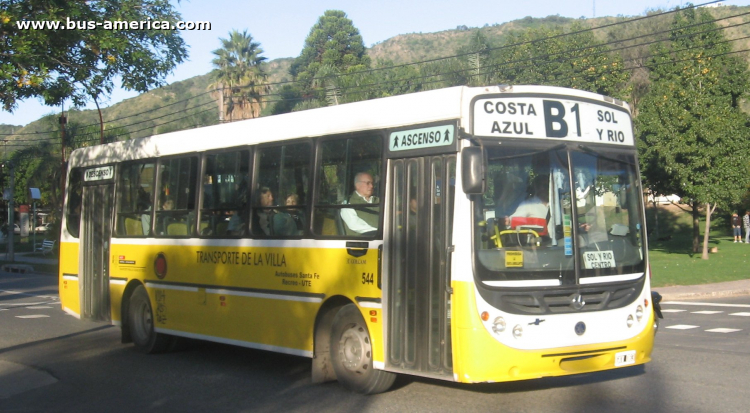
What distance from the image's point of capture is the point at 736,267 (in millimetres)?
Result: 27141

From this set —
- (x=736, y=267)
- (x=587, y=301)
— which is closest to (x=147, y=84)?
(x=587, y=301)

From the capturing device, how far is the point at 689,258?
106 feet

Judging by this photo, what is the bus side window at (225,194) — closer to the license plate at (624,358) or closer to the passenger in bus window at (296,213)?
the passenger in bus window at (296,213)

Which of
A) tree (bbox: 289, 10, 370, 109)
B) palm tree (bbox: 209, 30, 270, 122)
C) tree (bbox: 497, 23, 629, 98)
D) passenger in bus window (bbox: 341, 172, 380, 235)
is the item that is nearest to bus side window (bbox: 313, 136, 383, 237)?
passenger in bus window (bbox: 341, 172, 380, 235)

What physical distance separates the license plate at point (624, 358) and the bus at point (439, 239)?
1 cm

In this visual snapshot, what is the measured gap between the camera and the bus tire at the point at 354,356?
27.1 feet

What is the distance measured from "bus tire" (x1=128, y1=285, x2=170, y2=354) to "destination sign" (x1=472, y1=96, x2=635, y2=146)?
6.49 m

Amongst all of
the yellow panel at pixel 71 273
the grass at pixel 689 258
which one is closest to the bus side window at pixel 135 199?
the yellow panel at pixel 71 273

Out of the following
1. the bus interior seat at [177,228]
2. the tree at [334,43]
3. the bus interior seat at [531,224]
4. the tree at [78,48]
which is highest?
the tree at [334,43]

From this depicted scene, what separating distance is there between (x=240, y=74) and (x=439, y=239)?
4778cm

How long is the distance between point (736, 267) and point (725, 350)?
17669 mm

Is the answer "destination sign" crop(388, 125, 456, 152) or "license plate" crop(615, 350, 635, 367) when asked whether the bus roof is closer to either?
"destination sign" crop(388, 125, 456, 152)

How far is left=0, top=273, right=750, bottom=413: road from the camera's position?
7812 millimetres

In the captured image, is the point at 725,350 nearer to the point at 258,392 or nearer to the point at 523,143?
the point at 523,143
